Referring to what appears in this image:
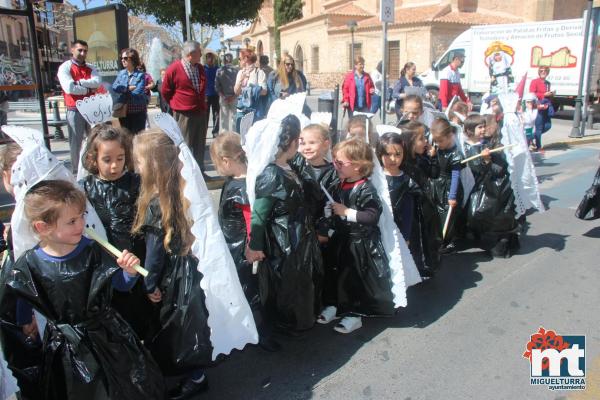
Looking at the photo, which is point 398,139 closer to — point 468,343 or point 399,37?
point 468,343

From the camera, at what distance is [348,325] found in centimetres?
344

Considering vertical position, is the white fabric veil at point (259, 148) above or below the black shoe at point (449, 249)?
above

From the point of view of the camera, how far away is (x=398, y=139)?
3727 mm

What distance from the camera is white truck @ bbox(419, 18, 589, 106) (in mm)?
15969

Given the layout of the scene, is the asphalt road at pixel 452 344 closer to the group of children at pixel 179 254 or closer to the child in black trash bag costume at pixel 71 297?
the group of children at pixel 179 254

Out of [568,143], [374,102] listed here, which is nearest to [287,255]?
[374,102]

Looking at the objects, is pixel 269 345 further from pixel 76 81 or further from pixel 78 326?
pixel 76 81

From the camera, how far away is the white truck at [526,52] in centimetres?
1597

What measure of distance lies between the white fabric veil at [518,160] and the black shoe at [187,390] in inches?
142

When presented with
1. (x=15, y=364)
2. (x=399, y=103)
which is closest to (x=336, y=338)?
(x=15, y=364)

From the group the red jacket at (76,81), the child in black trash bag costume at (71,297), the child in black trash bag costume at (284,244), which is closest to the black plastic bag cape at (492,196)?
the child in black trash bag costume at (284,244)

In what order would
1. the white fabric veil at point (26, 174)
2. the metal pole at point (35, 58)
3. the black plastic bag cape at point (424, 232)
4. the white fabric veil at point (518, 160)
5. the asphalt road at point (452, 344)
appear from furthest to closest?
the metal pole at point (35, 58) → the white fabric veil at point (518, 160) → the black plastic bag cape at point (424, 232) → the asphalt road at point (452, 344) → the white fabric veil at point (26, 174)

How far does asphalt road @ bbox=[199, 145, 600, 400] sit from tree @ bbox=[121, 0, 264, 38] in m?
14.7

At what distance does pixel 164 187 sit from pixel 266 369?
4.20 ft
